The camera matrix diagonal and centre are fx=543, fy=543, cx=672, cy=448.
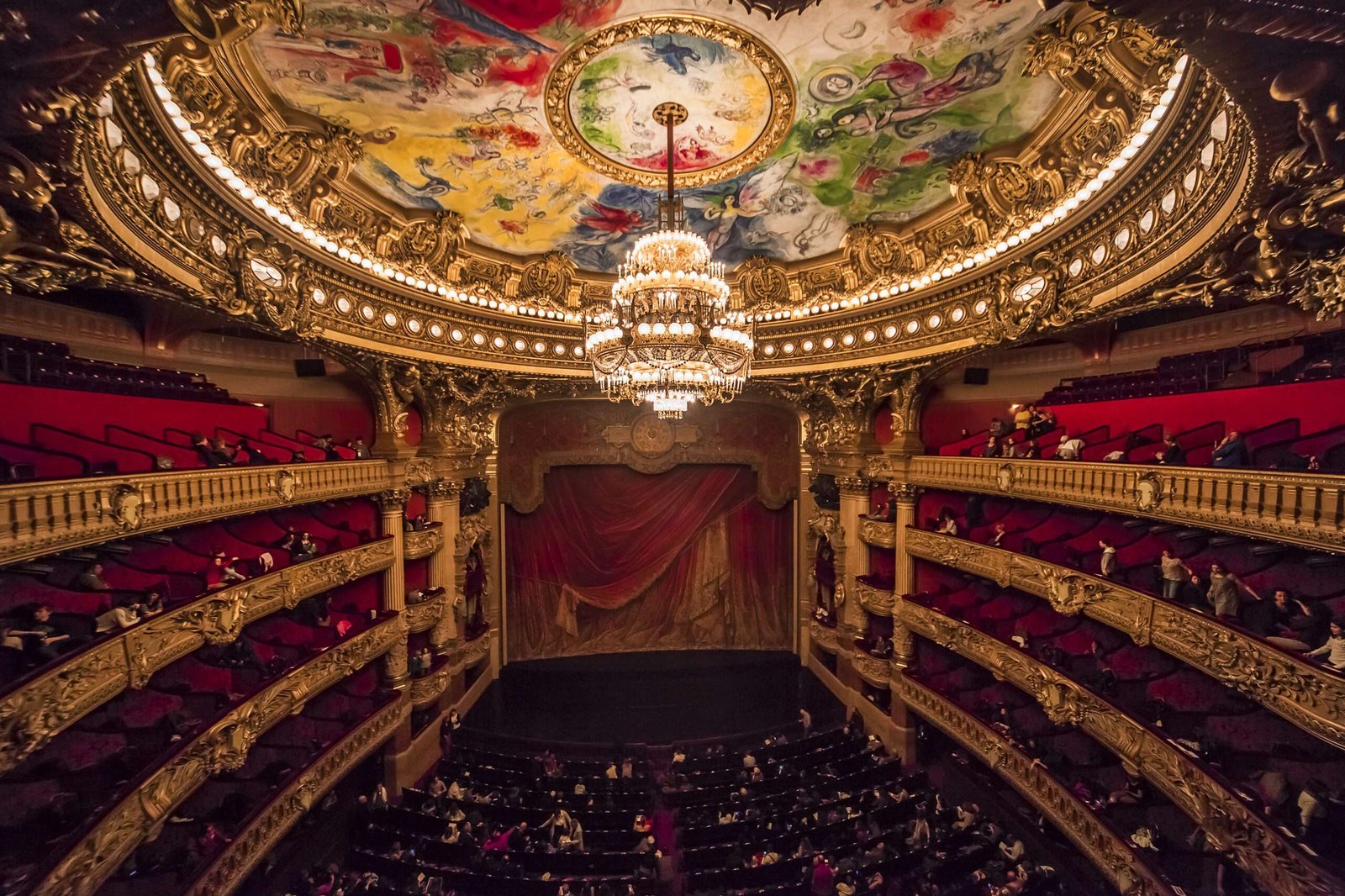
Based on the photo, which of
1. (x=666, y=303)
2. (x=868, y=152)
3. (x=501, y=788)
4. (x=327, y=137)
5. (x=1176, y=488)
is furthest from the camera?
(x=501, y=788)

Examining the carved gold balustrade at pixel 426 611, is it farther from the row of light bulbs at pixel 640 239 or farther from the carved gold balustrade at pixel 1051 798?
the carved gold balustrade at pixel 1051 798

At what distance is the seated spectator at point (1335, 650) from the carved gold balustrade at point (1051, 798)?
3.09 metres

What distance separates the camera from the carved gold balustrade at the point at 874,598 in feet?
38.8

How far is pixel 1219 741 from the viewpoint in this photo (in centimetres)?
633

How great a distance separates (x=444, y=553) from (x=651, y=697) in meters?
5.92

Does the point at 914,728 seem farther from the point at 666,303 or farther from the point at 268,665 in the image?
the point at 268,665

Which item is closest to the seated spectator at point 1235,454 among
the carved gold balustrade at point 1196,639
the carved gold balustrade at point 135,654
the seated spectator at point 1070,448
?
the carved gold balustrade at point 1196,639

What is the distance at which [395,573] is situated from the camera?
10.6 meters

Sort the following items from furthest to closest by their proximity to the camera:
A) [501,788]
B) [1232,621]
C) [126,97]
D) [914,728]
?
[914,728]
[501,788]
[1232,621]
[126,97]

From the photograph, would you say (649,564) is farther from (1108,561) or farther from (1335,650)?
(1335,650)

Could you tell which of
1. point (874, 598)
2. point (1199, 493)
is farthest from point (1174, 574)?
point (874, 598)

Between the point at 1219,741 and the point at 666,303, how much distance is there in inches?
328

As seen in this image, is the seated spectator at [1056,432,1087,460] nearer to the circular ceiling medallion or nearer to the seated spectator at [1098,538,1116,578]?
the seated spectator at [1098,538,1116,578]

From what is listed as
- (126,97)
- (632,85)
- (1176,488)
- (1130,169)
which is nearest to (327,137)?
(126,97)
